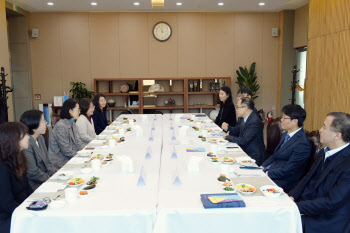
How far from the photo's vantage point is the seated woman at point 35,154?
10.2 ft

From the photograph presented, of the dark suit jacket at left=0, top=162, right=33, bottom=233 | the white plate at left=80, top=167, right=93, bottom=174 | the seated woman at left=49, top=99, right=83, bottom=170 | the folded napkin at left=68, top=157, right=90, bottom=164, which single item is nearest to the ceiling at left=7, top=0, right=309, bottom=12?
the seated woman at left=49, top=99, right=83, bottom=170

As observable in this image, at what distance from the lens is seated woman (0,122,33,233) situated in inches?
88.7

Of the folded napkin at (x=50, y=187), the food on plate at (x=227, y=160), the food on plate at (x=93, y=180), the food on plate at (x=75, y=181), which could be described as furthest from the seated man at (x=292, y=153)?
the folded napkin at (x=50, y=187)

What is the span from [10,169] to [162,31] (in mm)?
7096

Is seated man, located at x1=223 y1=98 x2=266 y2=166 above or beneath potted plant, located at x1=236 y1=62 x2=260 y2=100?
beneath

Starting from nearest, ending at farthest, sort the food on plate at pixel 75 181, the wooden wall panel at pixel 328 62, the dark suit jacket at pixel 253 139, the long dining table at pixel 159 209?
the long dining table at pixel 159 209 → the food on plate at pixel 75 181 → the dark suit jacket at pixel 253 139 → the wooden wall panel at pixel 328 62

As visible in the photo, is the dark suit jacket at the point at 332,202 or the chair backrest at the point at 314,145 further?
the chair backrest at the point at 314,145

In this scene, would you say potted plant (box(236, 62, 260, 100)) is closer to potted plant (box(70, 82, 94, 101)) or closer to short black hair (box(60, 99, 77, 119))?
potted plant (box(70, 82, 94, 101))

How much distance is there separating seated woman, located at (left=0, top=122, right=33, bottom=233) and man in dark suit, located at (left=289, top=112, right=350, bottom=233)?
2.09 meters

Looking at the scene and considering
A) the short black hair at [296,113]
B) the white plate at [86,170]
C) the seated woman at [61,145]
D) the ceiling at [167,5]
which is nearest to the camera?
the white plate at [86,170]

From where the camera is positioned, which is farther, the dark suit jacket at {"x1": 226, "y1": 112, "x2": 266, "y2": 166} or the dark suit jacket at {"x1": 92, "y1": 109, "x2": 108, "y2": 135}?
the dark suit jacket at {"x1": 92, "y1": 109, "x2": 108, "y2": 135}

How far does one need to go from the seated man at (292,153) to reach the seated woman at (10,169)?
223 centimetres

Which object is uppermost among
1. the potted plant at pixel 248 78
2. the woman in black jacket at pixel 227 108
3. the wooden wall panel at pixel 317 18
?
the wooden wall panel at pixel 317 18

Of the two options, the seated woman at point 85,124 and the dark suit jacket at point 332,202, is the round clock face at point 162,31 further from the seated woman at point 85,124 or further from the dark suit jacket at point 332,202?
the dark suit jacket at point 332,202
